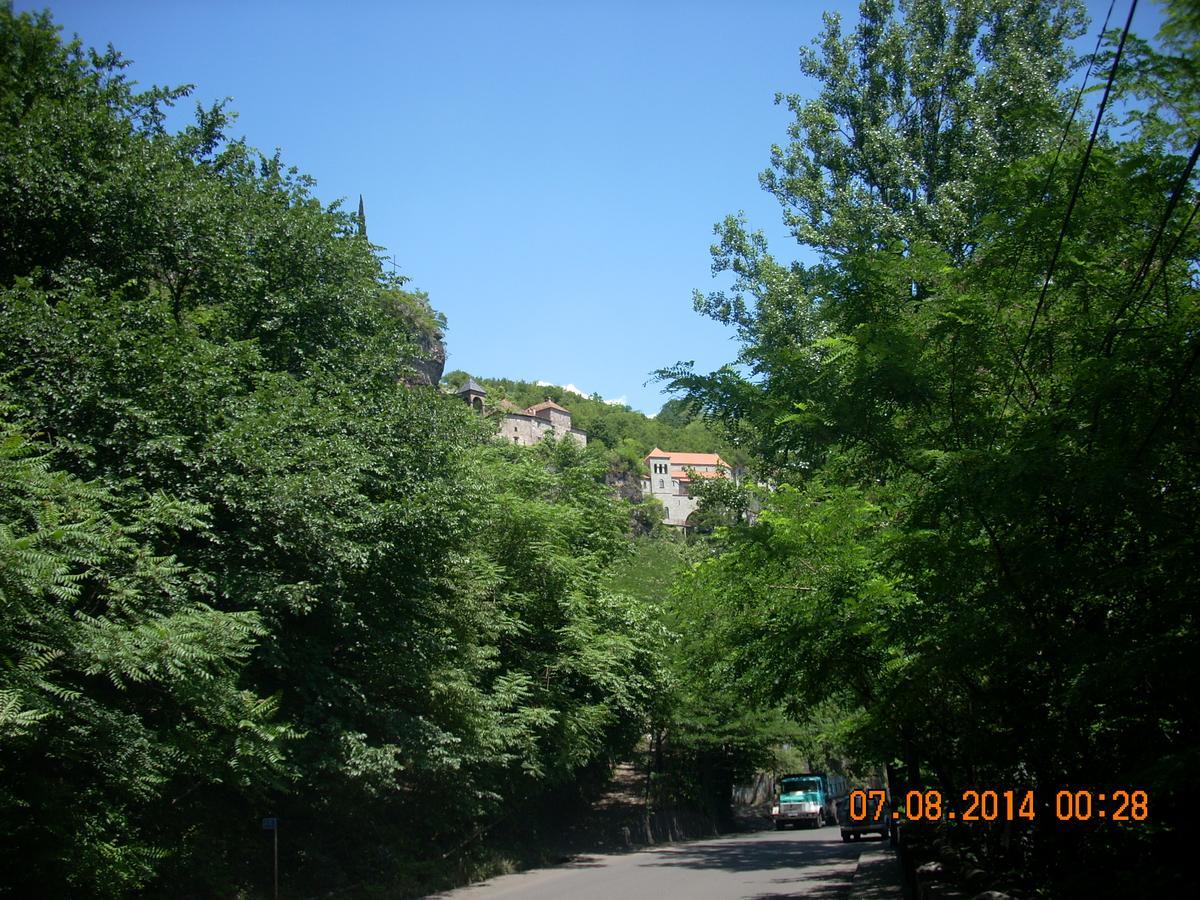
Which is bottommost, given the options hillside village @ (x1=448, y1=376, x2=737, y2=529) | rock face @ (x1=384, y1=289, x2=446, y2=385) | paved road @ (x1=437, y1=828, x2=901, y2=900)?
paved road @ (x1=437, y1=828, x2=901, y2=900)

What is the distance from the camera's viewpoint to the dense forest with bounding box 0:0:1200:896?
7465 mm

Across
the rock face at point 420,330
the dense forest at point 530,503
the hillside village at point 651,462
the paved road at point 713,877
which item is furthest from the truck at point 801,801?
the hillside village at point 651,462

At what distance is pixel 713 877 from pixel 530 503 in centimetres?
1060

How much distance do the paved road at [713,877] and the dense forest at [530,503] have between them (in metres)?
1.99

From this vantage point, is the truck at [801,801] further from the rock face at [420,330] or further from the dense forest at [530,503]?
Result: the rock face at [420,330]

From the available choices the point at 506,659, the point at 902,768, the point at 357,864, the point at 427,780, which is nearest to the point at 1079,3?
the point at 902,768

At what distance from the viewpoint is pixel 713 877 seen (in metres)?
19.5

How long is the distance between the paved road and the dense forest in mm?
1987

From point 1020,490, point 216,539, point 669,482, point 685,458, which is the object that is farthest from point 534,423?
point 1020,490

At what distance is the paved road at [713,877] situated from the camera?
16.4 meters

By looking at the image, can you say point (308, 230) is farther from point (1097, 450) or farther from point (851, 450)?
point (1097, 450)
